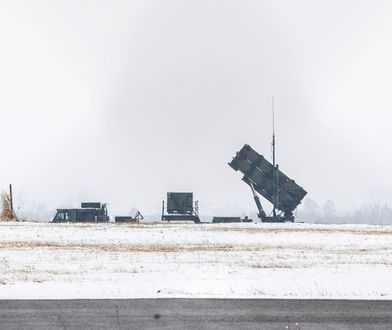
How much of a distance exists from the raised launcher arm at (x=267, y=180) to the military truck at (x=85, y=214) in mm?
15228

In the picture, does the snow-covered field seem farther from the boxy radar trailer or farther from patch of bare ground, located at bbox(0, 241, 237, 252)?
the boxy radar trailer

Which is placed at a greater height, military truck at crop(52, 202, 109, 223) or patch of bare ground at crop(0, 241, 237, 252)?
military truck at crop(52, 202, 109, 223)

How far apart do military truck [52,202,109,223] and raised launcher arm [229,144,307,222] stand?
15228 mm

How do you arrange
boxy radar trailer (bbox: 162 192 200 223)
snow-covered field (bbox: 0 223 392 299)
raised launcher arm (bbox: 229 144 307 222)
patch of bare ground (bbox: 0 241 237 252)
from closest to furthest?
snow-covered field (bbox: 0 223 392 299) → patch of bare ground (bbox: 0 241 237 252) → raised launcher arm (bbox: 229 144 307 222) → boxy radar trailer (bbox: 162 192 200 223)

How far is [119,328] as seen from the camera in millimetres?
9102

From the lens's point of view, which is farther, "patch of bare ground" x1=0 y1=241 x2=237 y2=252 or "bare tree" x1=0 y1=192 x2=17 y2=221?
"bare tree" x1=0 y1=192 x2=17 y2=221

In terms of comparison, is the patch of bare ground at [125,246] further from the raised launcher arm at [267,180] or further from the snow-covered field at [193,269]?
the raised launcher arm at [267,180]

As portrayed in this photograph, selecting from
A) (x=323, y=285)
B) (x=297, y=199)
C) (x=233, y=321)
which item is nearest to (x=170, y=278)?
(x=323, y=285)

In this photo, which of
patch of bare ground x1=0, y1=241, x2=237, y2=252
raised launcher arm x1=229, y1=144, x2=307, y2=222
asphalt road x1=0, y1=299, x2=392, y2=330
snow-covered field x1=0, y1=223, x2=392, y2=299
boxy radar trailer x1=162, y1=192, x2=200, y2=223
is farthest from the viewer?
boxy radar trailer x1=162, y1=192, x2=200, y2=223

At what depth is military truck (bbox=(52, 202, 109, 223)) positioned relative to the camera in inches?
2199

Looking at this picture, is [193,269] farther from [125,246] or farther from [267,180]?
[267,180]

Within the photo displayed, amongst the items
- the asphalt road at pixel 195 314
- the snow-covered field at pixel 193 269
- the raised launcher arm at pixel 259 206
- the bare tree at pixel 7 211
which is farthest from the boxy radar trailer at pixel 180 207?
the asphalt road at pixel 195 314

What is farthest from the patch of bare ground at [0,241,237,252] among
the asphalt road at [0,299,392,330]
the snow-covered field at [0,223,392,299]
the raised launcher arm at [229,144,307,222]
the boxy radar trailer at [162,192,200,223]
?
the boxy radar trailer at [162,192,200,223]

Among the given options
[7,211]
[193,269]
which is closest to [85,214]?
[7,211]
